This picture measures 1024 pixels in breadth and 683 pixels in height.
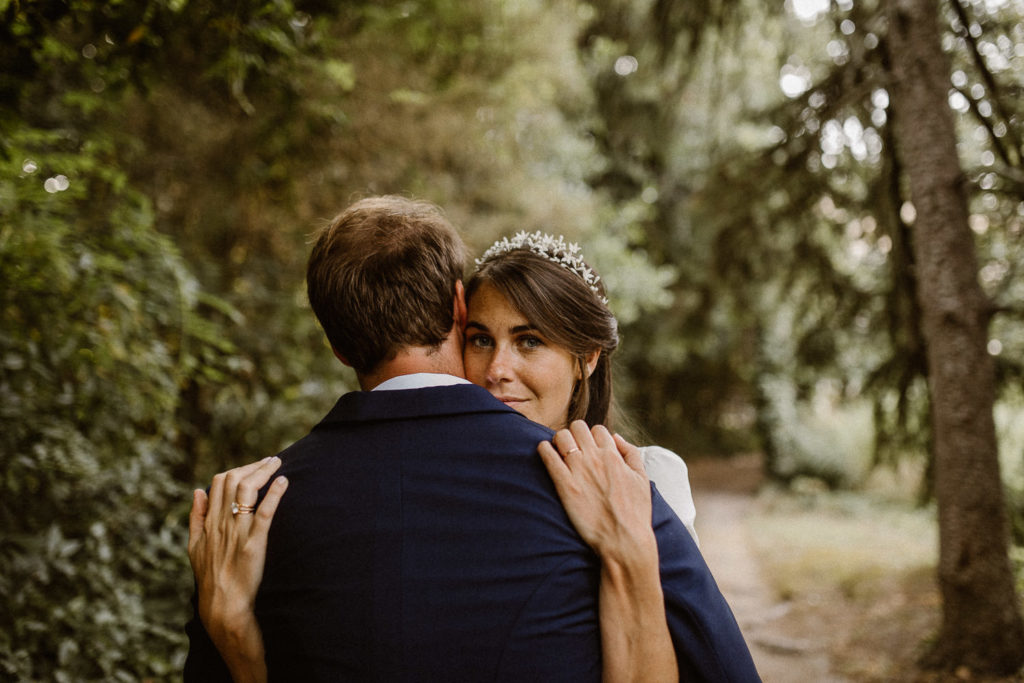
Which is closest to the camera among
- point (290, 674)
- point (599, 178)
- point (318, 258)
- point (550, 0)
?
point (290, 674)

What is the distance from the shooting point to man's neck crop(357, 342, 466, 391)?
1.62 m

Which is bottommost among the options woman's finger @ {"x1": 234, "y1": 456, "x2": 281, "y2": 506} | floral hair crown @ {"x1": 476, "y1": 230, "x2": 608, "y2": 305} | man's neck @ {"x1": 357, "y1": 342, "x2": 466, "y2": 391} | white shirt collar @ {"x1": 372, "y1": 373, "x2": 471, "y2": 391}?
woman's finger @ {"x1": 234, "y1": 456, "x2": 281, "y2": 506}

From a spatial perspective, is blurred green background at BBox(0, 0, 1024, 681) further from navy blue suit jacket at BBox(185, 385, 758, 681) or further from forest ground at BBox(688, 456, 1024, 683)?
navy blue suit jacket at BBox(185, 385, 758, 681)

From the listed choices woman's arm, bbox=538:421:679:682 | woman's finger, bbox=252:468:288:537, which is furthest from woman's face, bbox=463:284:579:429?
woman's finger, bbox=252:468:288:537

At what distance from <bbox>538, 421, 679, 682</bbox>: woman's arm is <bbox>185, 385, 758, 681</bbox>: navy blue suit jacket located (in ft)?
0.12

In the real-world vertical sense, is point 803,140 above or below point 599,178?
below

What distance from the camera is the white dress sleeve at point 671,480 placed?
2.12 metres

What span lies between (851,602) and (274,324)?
266 inches

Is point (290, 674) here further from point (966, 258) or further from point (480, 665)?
point (966, 258)

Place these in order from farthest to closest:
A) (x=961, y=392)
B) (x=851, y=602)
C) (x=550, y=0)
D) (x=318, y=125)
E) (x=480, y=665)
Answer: (x=851, y=602) < (x=550, y=0) < (x=318, y=125) < (x=961, y=392) < (x=480, y=665)

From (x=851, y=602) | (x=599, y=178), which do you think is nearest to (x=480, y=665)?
(x=851, y=602)

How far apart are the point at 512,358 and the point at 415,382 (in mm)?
788

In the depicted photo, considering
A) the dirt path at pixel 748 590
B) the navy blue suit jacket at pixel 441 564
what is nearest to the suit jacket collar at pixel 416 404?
the navy blue suit jacket at pixel 441 564

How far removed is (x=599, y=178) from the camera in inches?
553
